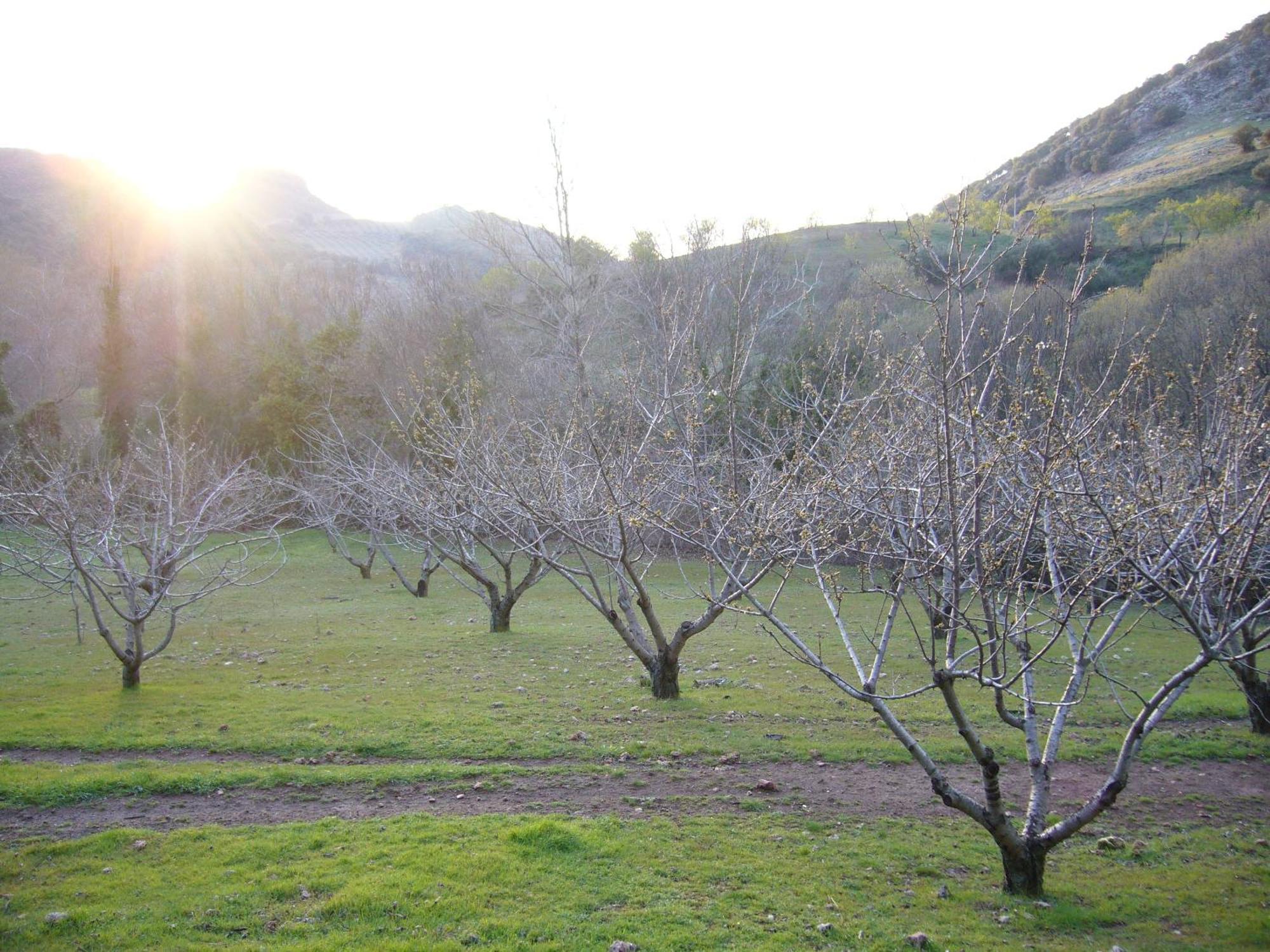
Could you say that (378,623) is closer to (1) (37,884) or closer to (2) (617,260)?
(1) (37,884)

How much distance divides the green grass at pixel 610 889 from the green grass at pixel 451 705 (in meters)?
Answer: 1.80

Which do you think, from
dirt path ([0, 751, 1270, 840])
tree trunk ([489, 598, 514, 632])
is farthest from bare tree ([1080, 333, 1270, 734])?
tree trunk ([489, 598, 514, 632])

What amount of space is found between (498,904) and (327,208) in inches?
7400

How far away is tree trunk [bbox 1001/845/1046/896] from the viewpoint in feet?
17.9

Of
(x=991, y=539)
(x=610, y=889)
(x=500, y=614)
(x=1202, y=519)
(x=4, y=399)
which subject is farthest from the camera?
(x=4, y=399)

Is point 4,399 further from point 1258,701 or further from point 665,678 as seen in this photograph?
point 1258,701

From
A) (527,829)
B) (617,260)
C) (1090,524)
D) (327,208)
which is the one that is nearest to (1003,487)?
(1090,524)

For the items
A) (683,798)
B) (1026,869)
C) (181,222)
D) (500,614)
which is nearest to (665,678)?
(683,798)

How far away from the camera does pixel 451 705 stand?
10.7m

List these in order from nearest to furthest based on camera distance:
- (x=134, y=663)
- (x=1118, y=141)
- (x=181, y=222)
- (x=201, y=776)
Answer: (x=201, y=776)
(x=134, y=663)
(x=1118, y=141)
(x=181, y=222)

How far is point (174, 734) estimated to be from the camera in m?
9.40

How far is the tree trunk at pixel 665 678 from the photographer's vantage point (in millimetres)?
10820

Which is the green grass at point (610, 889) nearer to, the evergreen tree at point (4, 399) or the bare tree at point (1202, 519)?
the bare tree at point (1202, 519)

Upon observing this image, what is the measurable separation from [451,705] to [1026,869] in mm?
7313
